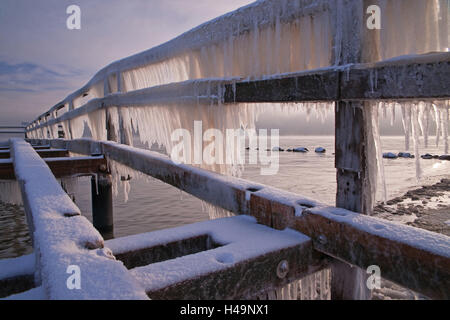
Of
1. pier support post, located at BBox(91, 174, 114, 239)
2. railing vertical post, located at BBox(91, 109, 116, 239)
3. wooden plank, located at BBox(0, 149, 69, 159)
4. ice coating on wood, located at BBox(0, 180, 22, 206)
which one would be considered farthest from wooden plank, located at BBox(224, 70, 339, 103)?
wooden plank, located at BBox(0, 149, 69, 159)

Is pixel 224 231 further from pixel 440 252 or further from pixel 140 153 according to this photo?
pixel 140 153

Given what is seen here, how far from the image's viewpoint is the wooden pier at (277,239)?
121cm

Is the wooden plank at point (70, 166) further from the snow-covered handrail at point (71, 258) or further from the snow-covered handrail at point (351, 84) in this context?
the snow-covered handrail at point (71, 258)

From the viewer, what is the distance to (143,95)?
14.8 ft

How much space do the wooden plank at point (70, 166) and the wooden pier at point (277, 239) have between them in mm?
2400

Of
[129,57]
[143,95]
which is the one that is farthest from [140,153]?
[129,57]

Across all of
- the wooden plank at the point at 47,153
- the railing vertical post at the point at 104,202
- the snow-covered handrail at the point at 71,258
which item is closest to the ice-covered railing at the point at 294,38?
the snow-covered handrail at the point at 71,258

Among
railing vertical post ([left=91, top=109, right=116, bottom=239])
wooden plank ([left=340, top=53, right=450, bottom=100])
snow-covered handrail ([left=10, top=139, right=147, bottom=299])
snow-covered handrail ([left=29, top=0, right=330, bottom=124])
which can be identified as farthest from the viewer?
railing vertical post ([left=91, top=109, right=116, bottom=239])

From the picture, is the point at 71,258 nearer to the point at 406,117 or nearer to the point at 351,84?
the point at 351,84

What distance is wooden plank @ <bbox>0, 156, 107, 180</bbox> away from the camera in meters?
4.62

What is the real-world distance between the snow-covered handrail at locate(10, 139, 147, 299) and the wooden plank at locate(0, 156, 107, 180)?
3173 millimetres

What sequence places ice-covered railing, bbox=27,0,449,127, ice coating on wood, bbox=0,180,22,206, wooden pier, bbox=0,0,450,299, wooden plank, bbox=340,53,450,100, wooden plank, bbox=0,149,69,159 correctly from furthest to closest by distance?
wooden plank, bbox=0,149,69,159 → ice coating on wood, bbox=0,180,22,206 → ice-covered railing, bbox=27,0,449,127 → wooden plank, bbox=340,53,450,100 → wooden pier, bbox=0,0,450,299

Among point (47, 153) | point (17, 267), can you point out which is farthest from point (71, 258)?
point (47, 153)

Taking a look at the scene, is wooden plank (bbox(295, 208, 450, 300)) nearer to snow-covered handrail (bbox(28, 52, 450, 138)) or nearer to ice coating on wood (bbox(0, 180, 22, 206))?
snow-covered handrail (bbox(28, 52, 450, 138))
